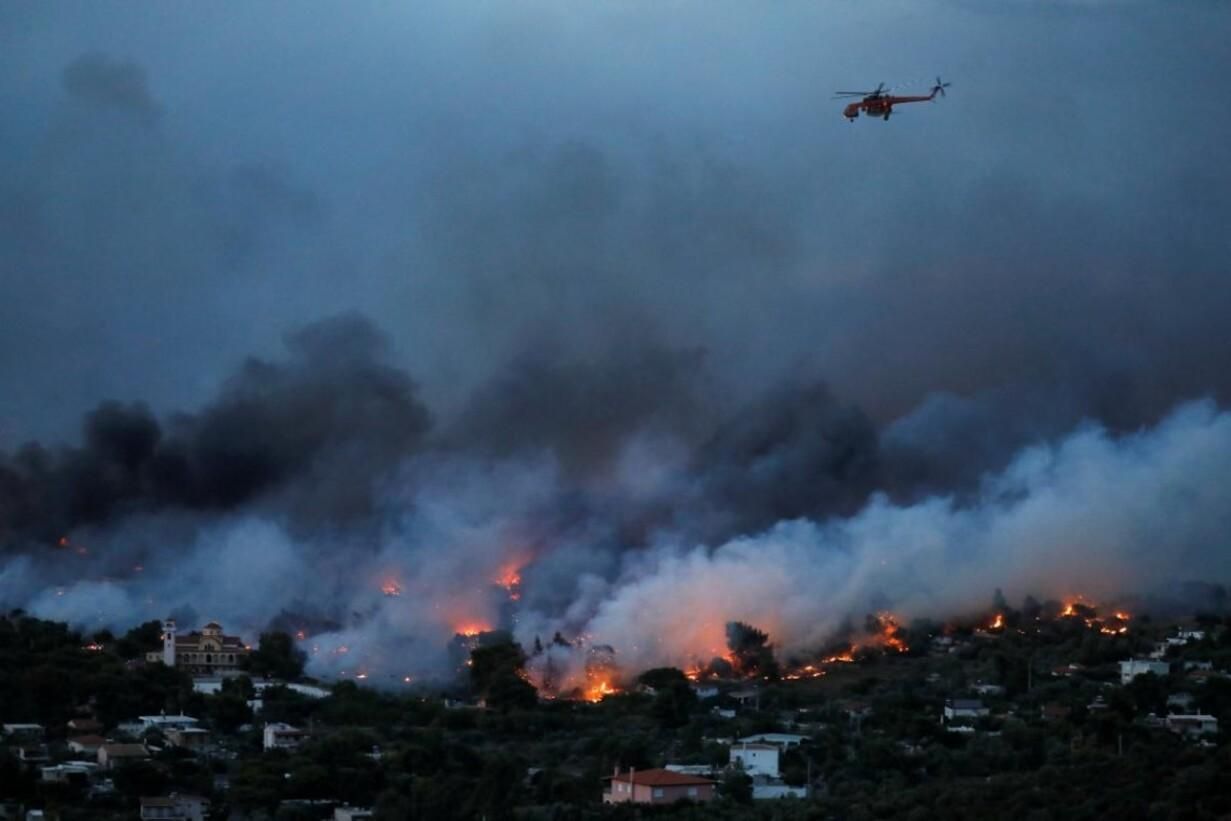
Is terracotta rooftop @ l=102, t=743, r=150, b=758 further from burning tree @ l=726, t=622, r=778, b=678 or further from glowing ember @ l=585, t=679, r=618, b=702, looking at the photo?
burning tree @ l=726, t=622, r=778, b=678

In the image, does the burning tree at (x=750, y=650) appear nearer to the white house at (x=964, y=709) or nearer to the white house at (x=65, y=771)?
the white house at (x=964, y=709)

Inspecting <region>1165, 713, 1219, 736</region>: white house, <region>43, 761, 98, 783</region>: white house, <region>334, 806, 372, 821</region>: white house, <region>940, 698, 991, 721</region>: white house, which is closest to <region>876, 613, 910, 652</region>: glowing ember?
<region>940, 698, 991, 721</region>: white house

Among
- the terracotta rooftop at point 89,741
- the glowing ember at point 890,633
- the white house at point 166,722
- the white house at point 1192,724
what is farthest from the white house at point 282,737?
the white house at point 1192,724

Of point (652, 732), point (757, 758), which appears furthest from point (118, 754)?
point (757, 758)

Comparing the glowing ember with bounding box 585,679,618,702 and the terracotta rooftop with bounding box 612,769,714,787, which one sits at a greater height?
the glowing ember with bounding box 585,679,618,702

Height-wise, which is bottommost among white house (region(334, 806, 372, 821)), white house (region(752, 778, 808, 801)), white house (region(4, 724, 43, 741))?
white house (region(334, 806, 372, 821))
